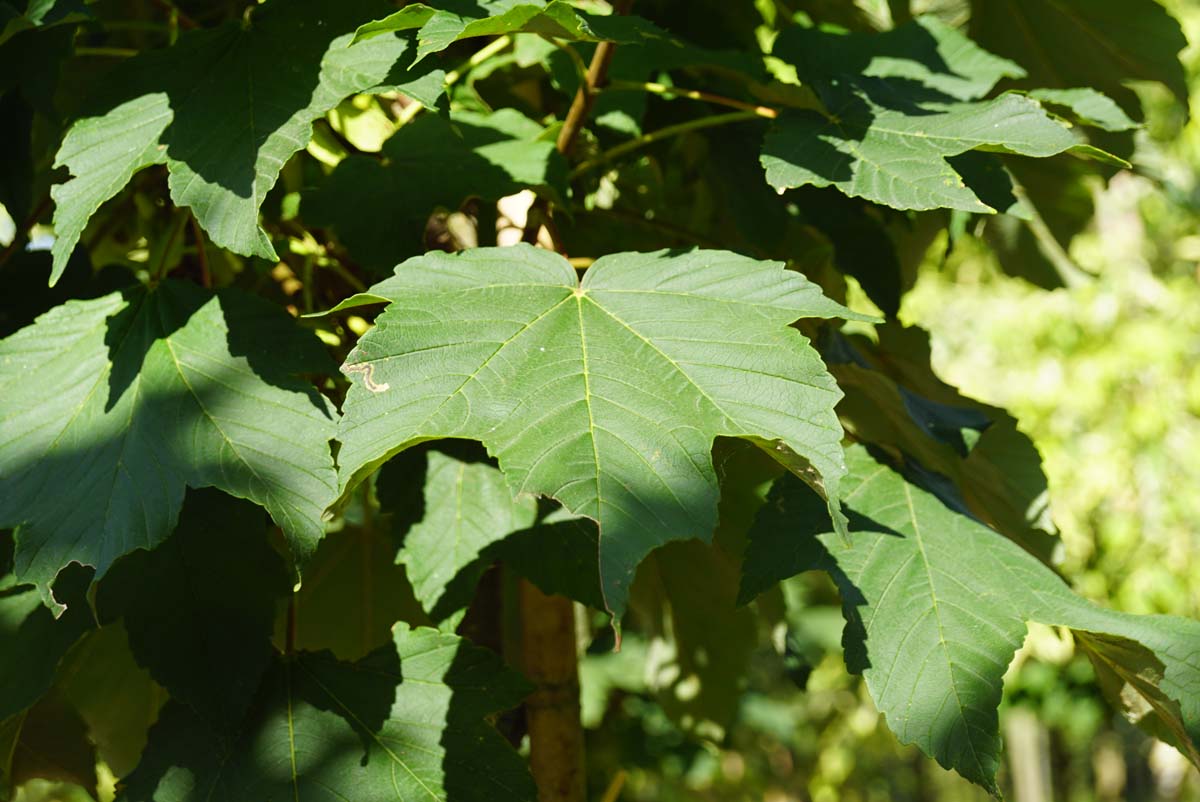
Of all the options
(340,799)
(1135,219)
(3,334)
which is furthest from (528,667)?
(1135,219)

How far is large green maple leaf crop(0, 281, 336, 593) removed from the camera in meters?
0.74

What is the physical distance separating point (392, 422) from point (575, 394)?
0.11 meters

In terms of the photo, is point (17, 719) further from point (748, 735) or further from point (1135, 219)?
point (1135, 219)

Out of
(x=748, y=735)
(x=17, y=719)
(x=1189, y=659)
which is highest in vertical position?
(x=1189, y=659)

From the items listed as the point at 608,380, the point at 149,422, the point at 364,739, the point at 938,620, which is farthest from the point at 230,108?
the point at 938,620

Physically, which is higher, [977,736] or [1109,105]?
[1109,105]

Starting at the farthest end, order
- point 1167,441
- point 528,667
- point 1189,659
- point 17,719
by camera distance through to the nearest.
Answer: point 1167,441, point 528,667, point 17,719, point 1189,659

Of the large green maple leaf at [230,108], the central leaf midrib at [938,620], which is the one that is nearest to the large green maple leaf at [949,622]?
the central leaf midrib at [938,620]

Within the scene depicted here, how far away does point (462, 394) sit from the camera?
2.30 ft

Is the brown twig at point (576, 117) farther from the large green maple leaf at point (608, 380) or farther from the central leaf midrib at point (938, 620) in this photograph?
the central leaf midrib at point (938, 620)

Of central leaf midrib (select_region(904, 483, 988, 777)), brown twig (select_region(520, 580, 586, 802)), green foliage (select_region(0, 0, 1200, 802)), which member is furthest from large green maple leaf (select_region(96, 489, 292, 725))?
central leaf midrib (select_region(904, 483, 988, 777))

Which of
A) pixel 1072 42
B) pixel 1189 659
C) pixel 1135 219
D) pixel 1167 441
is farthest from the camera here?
pixel 1135 219

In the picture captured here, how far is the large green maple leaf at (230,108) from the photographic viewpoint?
773 mm

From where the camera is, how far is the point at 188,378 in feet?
2.71
